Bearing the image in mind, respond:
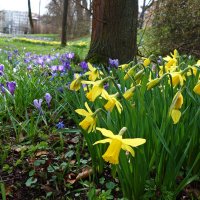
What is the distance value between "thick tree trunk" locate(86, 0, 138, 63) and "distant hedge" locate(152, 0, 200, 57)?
3.33 meters

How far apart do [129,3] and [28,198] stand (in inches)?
128

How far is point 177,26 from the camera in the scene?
7789 millimetres

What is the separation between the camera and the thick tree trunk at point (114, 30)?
425 cm

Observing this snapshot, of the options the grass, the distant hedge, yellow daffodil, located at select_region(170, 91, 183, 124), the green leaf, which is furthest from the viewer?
the distant hedge

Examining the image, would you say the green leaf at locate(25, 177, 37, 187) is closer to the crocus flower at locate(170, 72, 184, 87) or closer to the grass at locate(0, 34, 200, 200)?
the grass at locate(0, 34, 200, 200)

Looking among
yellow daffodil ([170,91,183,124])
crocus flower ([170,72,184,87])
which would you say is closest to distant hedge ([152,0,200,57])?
crocus flower ([170,72,184,87])

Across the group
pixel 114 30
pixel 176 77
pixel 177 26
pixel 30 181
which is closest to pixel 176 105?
pixel 176 77

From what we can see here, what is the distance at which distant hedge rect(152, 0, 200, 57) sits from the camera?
7.56m

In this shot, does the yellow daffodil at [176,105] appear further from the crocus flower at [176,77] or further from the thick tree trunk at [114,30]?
the thick tree trunk at [114,30]

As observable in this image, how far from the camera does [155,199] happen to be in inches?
55.7

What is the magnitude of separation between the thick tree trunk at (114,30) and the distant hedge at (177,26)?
10.9 ft

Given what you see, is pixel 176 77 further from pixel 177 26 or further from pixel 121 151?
pixel 177 26

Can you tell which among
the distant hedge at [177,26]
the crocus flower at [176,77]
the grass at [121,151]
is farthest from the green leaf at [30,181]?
the distant hedge at [177,26]

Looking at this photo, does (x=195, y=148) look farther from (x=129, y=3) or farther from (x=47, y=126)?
(x=129, y=3)
